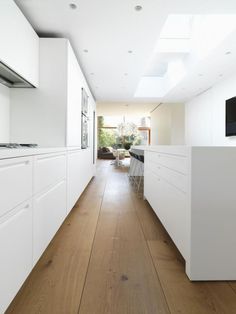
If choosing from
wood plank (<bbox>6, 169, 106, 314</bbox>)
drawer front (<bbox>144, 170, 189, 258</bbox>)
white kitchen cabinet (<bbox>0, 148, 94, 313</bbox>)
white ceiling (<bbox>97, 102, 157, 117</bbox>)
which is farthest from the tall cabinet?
white ceiling (<bbox>97, 102, 157, 117</bbox>)

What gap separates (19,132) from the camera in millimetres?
2395

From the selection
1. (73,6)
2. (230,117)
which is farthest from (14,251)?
(230,117)

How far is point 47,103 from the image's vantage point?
245cm

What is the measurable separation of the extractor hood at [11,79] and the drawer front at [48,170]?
0.89 m

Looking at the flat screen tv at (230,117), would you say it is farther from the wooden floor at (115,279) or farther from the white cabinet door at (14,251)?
the white cabinet door at (14,251)

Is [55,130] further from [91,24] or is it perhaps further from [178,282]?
[178,282]

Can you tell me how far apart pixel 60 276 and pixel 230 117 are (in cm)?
509

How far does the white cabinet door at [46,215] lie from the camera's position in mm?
1377

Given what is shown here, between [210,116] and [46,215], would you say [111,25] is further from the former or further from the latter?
[210,116]

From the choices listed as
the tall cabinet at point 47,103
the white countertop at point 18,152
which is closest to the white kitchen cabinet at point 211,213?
the white countertop at point 18,152

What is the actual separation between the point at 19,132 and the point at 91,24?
5.22 ft

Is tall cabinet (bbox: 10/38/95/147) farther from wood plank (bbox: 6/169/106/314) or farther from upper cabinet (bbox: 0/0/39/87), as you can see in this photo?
wood plank (bbox: 6/169/106/314)

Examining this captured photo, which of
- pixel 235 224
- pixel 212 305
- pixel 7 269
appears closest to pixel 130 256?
pixel 212 305

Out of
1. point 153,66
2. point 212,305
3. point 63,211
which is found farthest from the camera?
point 153,66
